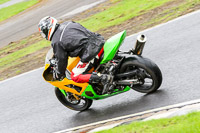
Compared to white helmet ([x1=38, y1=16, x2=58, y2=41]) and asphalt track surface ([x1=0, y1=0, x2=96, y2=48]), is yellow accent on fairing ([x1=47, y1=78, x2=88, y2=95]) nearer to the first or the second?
white helmet ([x1=38, y1=16, x2=58, y2=41])

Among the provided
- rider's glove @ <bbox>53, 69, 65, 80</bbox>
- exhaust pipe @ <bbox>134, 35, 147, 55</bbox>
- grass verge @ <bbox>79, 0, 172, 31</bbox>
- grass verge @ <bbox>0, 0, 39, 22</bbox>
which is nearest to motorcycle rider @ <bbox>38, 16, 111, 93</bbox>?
rider's glove @ <bbox>53, 69, 65, 80</bbox>

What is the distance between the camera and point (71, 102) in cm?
737

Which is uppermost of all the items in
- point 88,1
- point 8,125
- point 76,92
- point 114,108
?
point 76,92

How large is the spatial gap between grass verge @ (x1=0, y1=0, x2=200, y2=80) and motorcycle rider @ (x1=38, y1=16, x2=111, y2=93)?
5347 mm

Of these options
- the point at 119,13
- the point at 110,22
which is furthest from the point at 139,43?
the point at 119,13

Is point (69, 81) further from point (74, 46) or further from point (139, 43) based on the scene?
point (139, 43)

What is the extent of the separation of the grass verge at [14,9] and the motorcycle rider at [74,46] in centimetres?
1840

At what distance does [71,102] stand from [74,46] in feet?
5.57

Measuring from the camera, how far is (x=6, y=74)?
1208 centimetres

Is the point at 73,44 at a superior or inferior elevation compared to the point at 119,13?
superior

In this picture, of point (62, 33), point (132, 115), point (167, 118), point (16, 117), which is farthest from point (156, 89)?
point (16, 117)

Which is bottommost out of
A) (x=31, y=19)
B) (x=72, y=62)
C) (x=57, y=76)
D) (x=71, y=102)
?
(x=31, y=19)

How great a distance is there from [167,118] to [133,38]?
5.94m

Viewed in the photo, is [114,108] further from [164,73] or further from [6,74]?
[6,74]
